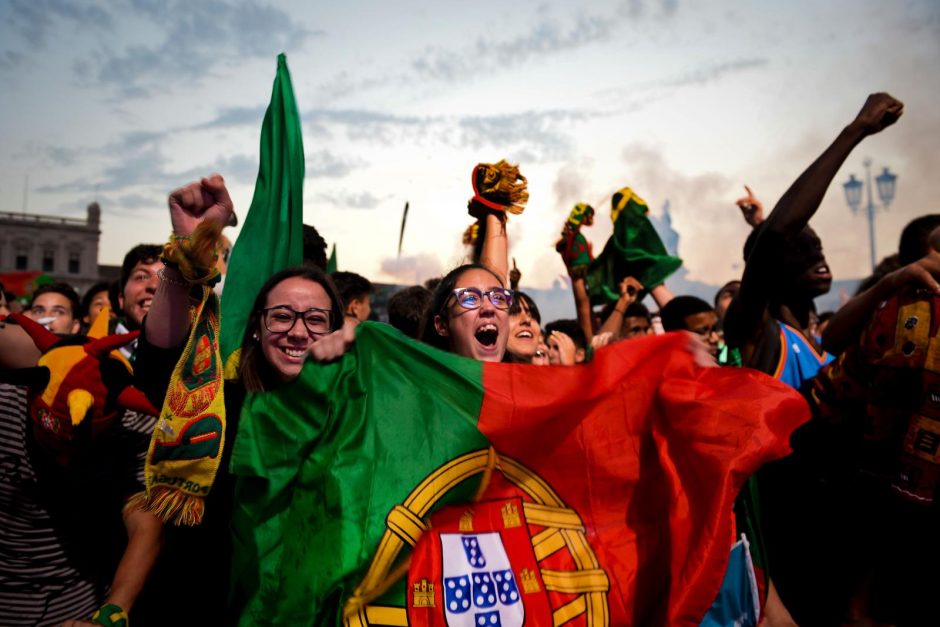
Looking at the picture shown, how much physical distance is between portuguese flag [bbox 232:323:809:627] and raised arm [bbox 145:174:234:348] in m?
0.36

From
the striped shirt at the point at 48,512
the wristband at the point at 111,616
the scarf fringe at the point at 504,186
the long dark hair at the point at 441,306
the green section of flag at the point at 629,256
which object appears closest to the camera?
the wristband at the point at 111,616

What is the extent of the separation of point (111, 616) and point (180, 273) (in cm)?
108

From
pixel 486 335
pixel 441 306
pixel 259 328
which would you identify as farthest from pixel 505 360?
pixel 259 328

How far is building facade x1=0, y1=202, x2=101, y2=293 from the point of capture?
254ft

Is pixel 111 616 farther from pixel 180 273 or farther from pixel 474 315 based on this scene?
pixel 474 315

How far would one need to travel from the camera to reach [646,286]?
5.45 metres

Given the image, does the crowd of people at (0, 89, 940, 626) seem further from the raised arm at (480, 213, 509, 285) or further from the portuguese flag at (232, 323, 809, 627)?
the raised arm at (480, 213, 509, 285)

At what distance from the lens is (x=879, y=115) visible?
9.63 feet

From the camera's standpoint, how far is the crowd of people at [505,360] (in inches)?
102

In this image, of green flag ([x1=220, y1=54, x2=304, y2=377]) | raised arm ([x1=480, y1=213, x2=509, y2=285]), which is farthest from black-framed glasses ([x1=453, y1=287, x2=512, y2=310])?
green flag ([x1=220, y1=54, x2=304, y2=377])

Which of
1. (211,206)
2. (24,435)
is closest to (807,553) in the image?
(211,206)

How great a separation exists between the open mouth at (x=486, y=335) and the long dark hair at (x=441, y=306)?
18 centimetres

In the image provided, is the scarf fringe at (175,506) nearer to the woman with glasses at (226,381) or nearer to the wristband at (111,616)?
the woman with glasses at (226,381)

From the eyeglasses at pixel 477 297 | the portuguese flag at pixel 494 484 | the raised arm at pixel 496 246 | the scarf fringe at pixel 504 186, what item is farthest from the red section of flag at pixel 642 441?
the scarf fringe at pixel 504 186
